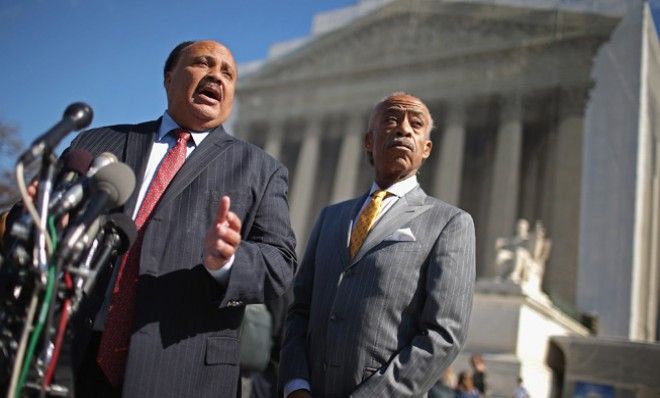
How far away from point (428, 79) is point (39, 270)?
25.6 metres

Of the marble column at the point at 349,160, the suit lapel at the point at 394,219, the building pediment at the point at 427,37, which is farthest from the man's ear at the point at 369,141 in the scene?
the marble column at the point at 349,160

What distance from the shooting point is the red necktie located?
1943 mm

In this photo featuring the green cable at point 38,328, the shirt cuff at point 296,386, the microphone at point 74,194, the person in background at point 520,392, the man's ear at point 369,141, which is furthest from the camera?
the person in background at point 520,392

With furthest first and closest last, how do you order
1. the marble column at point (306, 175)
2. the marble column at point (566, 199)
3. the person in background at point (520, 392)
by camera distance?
the marble column at point (306, 175)
the marble column at point (566, 199)
the person in background at point (520, 392)

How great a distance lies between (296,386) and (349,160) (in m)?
25.7

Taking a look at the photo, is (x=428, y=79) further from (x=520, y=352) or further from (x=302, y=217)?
(x=520, y=352)

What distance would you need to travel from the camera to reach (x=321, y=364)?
2.26 meters

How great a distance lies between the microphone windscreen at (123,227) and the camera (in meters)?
1.72

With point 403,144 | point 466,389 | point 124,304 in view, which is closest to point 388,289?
point 403,144

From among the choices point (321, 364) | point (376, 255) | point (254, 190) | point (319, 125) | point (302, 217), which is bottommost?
point (321, 364)

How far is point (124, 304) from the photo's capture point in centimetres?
199

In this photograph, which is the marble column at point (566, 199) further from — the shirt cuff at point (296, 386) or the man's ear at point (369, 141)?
the shirt cuff at point (296, 386)

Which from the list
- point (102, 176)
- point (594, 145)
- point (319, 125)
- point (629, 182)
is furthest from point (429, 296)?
point (319, 125)

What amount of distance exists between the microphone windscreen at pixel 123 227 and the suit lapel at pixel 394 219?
0.91 metres
